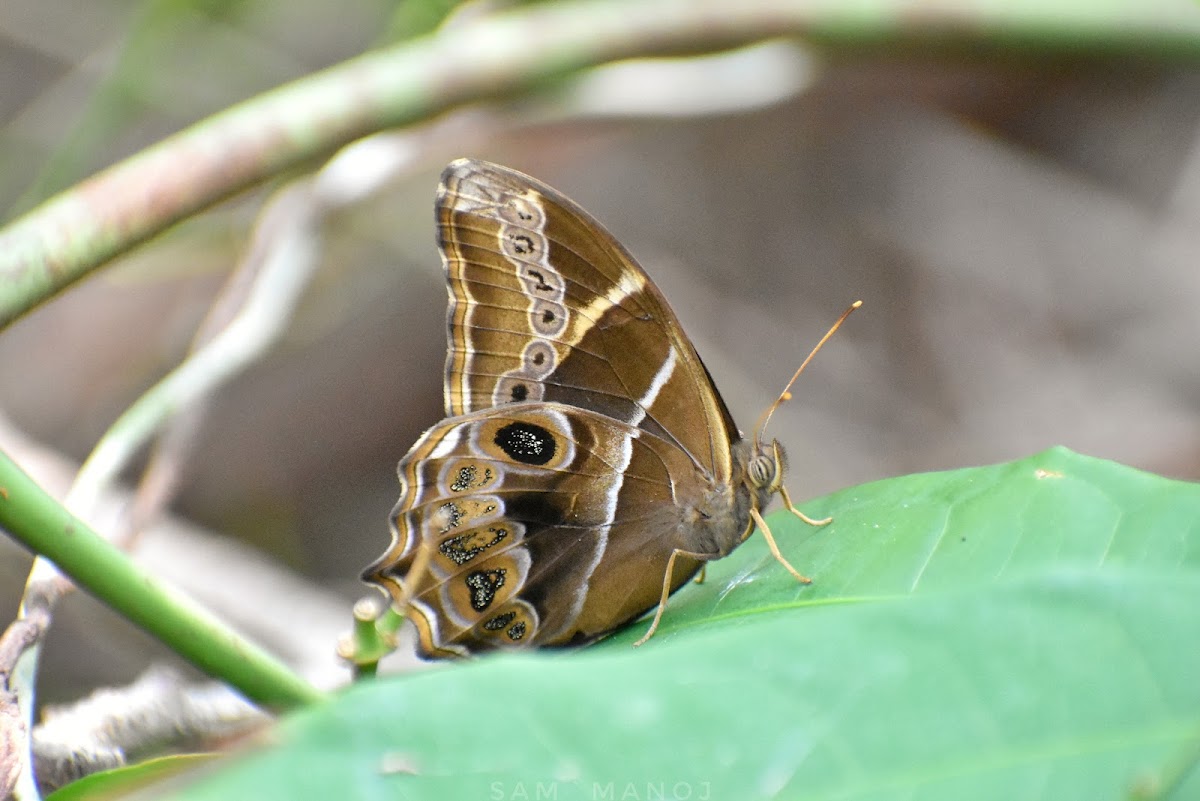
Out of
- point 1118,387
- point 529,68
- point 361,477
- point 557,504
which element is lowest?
point 361,477

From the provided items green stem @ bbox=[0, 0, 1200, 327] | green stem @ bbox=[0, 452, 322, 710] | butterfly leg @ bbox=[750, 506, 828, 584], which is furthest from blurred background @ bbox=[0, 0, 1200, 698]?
green stem @ bbox=[0, 452, 322, 710]

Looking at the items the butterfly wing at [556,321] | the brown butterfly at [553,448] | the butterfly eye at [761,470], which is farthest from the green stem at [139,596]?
the butterfly eye at [761,470]

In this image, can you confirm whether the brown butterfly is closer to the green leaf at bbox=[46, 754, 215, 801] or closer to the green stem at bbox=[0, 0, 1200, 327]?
the green stem at bbox=[0, 0, 1200, 327]

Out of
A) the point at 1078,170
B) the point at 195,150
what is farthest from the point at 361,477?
the point at 1078,170

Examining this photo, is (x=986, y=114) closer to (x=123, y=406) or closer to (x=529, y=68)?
(x=529, y=68)

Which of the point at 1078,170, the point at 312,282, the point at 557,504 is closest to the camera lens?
the point at 557,504

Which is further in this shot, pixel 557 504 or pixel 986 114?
pixel 986 114

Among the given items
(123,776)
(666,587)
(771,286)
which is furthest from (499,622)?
(771,286)
